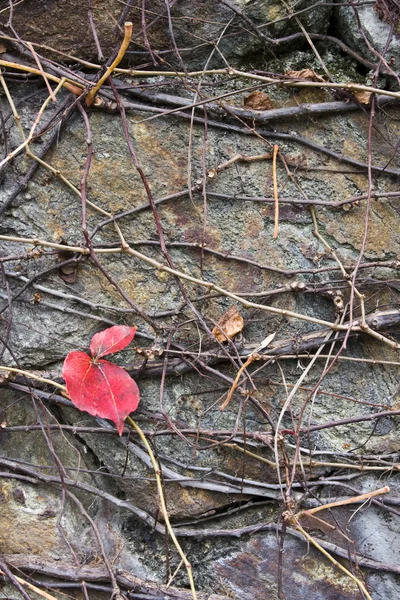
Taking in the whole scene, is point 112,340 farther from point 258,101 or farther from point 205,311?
point 258,101

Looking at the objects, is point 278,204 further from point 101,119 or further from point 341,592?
point 341,592

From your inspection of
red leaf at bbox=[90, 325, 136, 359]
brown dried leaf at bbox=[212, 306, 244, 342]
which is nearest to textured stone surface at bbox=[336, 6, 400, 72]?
brown dried leaf at bbox=[212, 306, 244, 342]

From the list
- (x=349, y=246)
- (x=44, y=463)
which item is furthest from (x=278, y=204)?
(x=44, y=463)

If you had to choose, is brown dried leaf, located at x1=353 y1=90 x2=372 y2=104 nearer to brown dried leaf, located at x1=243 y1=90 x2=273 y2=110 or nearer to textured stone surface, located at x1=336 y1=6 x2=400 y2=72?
textured stone surface, located at x1=336 y1=6 x2=400 y2=72

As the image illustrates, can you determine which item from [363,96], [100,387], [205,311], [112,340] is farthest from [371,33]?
[100,387]

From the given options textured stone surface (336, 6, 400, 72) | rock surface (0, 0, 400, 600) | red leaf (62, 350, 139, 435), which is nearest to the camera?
red leaf (62, 350, 139, 435)
